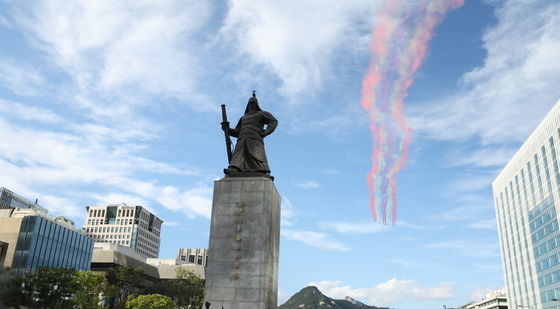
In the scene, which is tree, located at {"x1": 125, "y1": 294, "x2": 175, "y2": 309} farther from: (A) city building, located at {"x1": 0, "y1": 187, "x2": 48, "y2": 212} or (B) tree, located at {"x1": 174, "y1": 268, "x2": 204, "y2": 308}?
(A) city building, located at {"x1": 0, "y1": 187, "x2": 48, "y2": 212}

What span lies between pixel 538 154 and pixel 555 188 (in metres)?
9.11

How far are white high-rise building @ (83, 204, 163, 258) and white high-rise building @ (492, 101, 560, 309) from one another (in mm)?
131540

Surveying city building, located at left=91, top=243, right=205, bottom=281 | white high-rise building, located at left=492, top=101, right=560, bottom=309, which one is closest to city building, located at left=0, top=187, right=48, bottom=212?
city building, located at left=91, top=243, right=205, bottom=281

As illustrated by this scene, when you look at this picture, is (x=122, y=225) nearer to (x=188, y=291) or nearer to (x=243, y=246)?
(x=188, y=291)

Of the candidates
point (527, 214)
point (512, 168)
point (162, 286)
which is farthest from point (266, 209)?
point (512, 168)

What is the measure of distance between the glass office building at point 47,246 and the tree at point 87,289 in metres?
22.7

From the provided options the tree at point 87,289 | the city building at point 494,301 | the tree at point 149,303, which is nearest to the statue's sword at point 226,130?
the tree at point 87,289

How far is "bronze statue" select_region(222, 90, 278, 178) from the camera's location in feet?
74.3

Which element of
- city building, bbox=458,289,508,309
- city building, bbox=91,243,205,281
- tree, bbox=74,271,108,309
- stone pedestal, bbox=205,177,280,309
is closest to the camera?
stone pedestal, bbox=205,177,280,309

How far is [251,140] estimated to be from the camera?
76.4ft

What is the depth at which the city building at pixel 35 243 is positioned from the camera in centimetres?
7256

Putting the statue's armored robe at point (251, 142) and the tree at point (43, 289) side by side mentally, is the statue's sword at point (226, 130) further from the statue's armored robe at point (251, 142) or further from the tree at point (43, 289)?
the tree at point (43, 289)

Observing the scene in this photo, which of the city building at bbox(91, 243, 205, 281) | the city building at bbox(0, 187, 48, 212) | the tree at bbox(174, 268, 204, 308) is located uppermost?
the city building at bbox(0, 187, 48, 212)

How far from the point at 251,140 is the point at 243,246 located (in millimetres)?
5403
